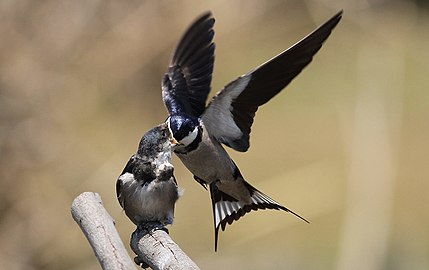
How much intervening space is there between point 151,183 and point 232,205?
0.42 meters

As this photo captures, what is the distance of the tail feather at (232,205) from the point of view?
271cm

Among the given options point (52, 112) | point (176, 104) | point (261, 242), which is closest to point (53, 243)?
point (52, 112)

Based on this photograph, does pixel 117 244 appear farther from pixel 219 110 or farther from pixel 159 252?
→ pixel 219 110

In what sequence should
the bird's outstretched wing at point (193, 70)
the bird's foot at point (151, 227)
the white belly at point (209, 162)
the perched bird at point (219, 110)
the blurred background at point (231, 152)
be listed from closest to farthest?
the bird's foot at point (151, 227) < the perched bird at point (219, 110) < the white belly at point (209, 162) < the bird's outstretched wing at point (193, 70) < the blurred background at point (231, 152)

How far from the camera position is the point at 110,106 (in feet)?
17.8

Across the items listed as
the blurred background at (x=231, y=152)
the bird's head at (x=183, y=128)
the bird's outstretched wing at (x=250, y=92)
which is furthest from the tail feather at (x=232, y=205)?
the blurred background at (x=231, y=152)

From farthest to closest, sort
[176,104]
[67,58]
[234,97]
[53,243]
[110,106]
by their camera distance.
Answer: [110,106] < [67,58] < [53,243] < [176,104] < [234,97]

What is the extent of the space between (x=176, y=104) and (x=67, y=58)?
188 cm

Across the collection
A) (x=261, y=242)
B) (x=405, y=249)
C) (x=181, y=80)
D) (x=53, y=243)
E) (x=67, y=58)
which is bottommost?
(x=405, y=249)

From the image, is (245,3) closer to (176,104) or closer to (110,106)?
(110,106)

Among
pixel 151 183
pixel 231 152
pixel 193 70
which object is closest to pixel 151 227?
pixel 151 183

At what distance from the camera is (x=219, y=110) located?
2.68 meters

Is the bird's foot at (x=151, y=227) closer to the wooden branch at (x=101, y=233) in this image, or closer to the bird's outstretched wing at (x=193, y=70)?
the wooden branch at (x=101, y=233)

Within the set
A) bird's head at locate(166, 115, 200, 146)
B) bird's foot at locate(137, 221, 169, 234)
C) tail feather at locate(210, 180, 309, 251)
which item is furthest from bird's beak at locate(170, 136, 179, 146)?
tail feather at locate(210, 180, 309, 251)
